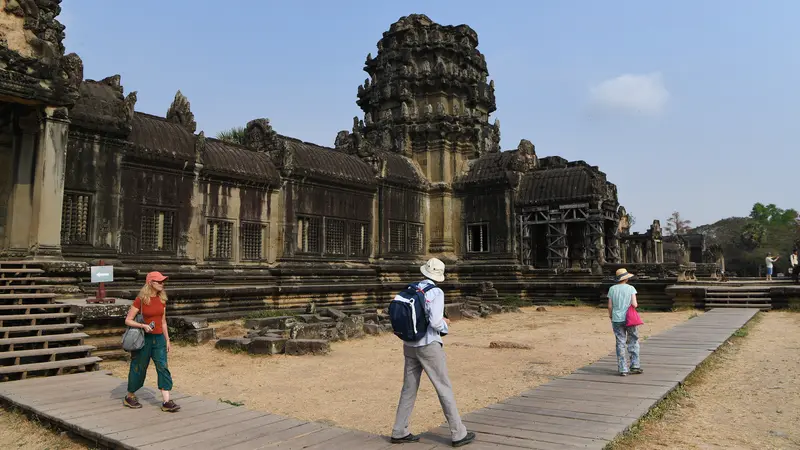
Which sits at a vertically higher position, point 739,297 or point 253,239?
point 253,239

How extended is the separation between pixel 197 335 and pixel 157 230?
14.2ft

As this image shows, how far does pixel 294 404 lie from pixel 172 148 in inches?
412

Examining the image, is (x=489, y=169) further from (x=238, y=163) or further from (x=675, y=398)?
(x=675, y=398)

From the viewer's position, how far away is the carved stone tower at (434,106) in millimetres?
24938

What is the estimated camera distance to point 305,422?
18.2 ft

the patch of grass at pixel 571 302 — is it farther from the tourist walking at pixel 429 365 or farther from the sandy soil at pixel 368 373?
the tourist walking at pixel 429 365

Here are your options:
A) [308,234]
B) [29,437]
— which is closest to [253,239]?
[308,234]

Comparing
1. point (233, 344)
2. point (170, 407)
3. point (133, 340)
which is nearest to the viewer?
point (170, 407)

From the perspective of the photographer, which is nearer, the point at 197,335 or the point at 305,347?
the point at 305,347

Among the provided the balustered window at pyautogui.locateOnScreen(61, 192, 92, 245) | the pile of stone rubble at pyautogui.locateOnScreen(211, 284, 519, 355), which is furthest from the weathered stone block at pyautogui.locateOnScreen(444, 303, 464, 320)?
the balustered window at pyautogui.locateOnScreen(61, 192, 92, 245)

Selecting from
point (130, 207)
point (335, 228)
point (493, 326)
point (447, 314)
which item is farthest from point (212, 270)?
point (493, 326)

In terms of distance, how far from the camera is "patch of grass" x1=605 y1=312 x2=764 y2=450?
500cm

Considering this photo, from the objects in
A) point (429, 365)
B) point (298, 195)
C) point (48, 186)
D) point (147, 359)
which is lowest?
point (147, 359)

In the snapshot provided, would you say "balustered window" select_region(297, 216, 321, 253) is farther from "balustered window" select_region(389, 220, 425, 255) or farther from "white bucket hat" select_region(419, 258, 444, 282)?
"white bucket hat" select_region(419, 258, 444, 282)
